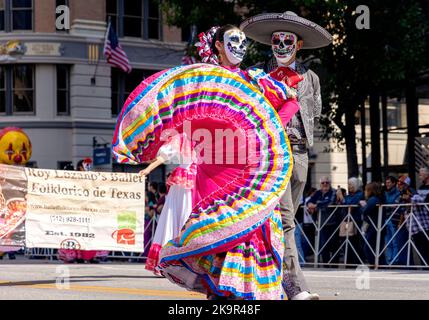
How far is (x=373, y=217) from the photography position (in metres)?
17.0

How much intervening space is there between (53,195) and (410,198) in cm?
560

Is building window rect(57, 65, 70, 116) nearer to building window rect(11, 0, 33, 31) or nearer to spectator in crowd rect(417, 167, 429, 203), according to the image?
building window rect(11, 0, 33, 31)

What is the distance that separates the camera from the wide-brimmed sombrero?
8.10 metres

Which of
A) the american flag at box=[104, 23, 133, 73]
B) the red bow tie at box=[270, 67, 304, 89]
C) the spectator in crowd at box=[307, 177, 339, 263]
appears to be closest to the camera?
the red bow tie at box=[270, 67, 304, 89]

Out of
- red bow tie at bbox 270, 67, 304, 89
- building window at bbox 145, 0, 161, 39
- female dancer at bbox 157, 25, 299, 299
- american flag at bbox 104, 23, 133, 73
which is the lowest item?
female dancer at bbox 157, 25, 299, 299

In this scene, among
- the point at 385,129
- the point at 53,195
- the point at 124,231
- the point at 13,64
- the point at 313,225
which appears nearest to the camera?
the point at 53,195

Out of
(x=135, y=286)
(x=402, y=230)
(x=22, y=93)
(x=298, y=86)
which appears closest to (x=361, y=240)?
(x=402, y=230)

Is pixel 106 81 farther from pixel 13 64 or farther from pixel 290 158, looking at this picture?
pixel 290 158

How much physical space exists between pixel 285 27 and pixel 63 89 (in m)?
28.8

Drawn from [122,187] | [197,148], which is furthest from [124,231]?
[197,148]

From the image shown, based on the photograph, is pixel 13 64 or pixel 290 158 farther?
pixel 13 64

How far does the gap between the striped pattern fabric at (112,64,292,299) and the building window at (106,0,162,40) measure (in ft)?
99.1

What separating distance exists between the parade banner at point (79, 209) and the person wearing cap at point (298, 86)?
595cm

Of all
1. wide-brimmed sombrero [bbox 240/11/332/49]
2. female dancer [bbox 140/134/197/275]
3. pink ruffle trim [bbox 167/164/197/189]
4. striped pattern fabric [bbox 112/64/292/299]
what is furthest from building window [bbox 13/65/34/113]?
striped pattern fabric [bbox 112/64/292/299]
